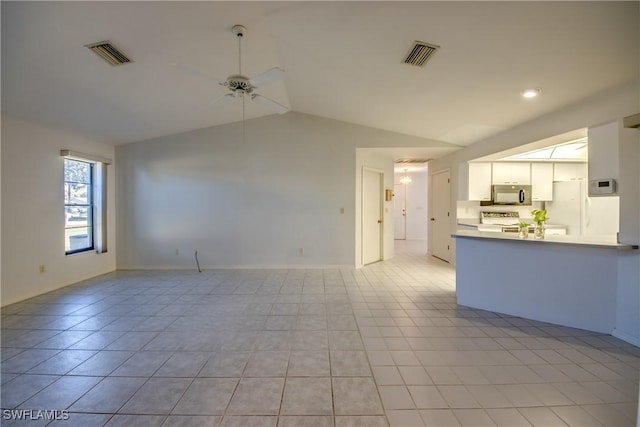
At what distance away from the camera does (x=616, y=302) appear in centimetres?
265

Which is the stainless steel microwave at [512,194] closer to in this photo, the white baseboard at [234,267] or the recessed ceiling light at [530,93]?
the recessed ceiling light at [530,93]

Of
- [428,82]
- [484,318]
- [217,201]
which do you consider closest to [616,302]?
[484,318]

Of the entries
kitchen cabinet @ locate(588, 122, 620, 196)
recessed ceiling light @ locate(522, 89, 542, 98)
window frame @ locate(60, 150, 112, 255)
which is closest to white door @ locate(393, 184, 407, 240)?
recessed ceiling light @ locate(522, 89, 542, 98)

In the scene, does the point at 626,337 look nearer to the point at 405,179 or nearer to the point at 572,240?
the point at 572,240

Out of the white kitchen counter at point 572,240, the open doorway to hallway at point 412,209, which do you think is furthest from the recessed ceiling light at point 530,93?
the open doorway to hallway at point 412,209

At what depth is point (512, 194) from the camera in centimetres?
513

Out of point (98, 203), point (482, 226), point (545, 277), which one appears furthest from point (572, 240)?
point (98, 203)

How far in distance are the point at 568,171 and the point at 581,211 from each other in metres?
0.82

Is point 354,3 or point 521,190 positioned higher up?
point 354,3

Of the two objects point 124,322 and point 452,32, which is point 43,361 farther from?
point 452,32

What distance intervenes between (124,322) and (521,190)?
650cm

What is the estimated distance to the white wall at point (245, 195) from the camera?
5512mm

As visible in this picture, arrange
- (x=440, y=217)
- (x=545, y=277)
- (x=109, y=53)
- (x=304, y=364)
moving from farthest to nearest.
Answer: (x=440, y=217)
(x=545, y=277)
(x=109, y=53)
(x=304, y=364)

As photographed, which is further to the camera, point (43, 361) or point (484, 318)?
point (484, 318)
